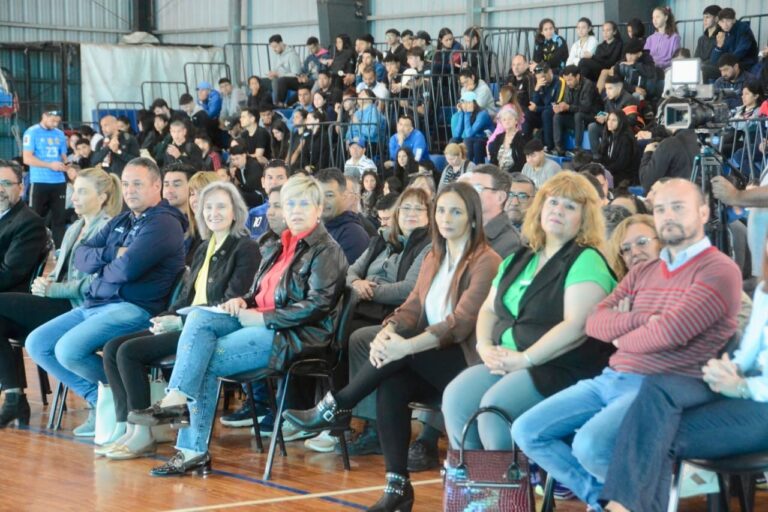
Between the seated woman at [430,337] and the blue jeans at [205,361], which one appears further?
the blue jeans at [205,361]

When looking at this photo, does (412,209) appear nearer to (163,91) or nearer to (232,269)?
(232,269)

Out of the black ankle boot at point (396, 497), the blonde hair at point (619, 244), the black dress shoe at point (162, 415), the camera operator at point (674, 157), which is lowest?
the black ankle boot at point (396, 497)

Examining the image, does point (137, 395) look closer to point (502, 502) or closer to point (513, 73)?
point (502, 502)

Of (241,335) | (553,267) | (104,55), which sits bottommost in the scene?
(241,335)

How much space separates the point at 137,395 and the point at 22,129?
619 inches

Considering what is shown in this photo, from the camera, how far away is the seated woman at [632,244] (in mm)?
4730

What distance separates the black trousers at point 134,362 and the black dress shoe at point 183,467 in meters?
0.42

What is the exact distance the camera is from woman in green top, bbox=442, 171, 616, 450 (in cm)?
439

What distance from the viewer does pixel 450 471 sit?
4215 mm

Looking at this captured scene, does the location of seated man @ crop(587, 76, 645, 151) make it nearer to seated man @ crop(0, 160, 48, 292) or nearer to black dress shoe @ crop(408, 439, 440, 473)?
seated man @ crop(0, 160, 48, 292)

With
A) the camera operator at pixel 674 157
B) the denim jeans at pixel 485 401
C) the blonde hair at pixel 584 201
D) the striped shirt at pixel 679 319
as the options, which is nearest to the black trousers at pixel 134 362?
the denim jeans at pixel 485 401

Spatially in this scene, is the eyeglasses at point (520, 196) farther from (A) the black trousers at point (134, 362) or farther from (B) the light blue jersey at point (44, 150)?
(B) the light blue jersey at point (44, 150)

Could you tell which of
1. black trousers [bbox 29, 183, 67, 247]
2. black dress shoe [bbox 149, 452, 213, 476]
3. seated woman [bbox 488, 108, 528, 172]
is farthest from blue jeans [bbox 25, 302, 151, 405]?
black trousers [bbox 29, 183, 67, 247]

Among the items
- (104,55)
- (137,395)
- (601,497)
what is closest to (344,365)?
(137,395)
